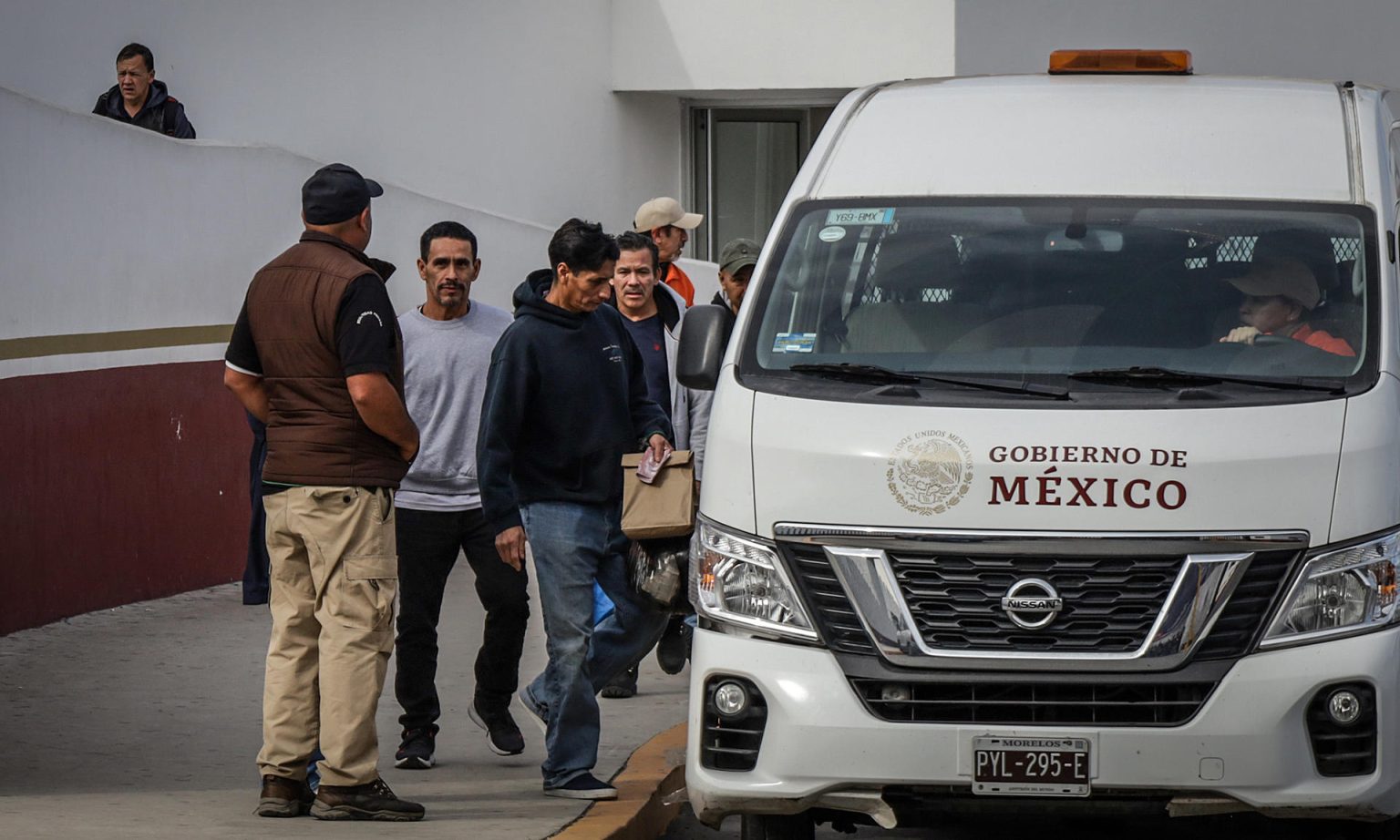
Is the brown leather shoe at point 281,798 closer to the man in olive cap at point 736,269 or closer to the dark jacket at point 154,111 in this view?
the man in olive cap at point 736,269

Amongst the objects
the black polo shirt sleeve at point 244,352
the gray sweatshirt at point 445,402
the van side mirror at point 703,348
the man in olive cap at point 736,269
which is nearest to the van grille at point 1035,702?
the van side mirror at point 703,348

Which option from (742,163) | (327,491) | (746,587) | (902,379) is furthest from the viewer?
(742,163)

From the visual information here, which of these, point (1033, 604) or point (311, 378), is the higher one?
point (311, 378)

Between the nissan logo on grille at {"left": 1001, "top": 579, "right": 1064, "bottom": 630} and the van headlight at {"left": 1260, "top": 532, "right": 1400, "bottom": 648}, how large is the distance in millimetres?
557

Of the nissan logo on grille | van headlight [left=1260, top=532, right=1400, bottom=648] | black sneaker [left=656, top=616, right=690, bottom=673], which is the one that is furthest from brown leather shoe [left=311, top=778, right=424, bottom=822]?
black sneaker [left=656, top=616, right=690, bottom=673]

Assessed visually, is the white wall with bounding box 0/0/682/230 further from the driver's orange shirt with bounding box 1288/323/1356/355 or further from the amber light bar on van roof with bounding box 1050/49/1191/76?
the driver's orange shirt with bounding box 1288/323/1356/355

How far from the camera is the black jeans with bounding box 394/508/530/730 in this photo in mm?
7645

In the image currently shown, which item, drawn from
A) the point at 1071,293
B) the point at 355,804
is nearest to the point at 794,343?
the point at 1071,293

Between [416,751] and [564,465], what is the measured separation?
1.37m

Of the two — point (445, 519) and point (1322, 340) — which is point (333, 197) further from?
point (1322, 340)

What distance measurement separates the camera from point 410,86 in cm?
1623

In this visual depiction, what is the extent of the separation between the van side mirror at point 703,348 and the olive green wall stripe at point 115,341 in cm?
442

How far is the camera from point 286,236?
40.1 feet

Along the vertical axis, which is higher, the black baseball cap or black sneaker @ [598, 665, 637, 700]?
the black baseball cap
